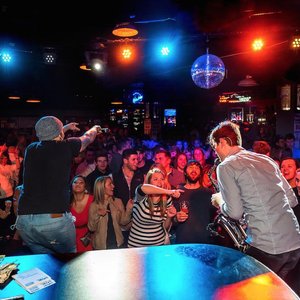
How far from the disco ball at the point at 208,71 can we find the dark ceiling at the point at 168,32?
2.04ft

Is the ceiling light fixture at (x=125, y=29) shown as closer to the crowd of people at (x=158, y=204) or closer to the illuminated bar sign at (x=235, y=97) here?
the crowd of people at (x=158, y=204)

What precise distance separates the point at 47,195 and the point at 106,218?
4.43 ft

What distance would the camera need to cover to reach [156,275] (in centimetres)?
193

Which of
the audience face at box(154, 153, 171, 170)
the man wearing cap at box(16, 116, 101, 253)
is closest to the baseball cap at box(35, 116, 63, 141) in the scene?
the man wearing cap at box(16, 116, 101, 253)

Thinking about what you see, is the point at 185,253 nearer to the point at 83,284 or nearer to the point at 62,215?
the point at 83,284

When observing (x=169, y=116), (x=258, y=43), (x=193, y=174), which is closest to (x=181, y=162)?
(x=193, y=174)

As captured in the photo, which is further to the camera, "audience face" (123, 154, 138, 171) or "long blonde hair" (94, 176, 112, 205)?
"audience face" (123, 154, 138, 171)

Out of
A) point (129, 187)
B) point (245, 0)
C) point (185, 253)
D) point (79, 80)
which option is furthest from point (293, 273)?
point (79, 80)

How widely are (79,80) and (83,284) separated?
1322 centimetres

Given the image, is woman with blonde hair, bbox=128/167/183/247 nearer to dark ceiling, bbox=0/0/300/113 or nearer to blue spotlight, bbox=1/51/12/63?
dark ceiling, bbox=0/0/300/113

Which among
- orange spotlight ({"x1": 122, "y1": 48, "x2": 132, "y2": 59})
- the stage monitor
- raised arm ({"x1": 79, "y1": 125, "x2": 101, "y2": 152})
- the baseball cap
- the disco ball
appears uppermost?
orange spotlight ({"x1": 122, "y1": 48, "x2": 132, "y2": 59})

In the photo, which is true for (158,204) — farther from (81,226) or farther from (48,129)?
(48,129)

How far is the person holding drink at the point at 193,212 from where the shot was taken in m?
3.62

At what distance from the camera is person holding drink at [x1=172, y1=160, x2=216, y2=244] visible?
362cm
